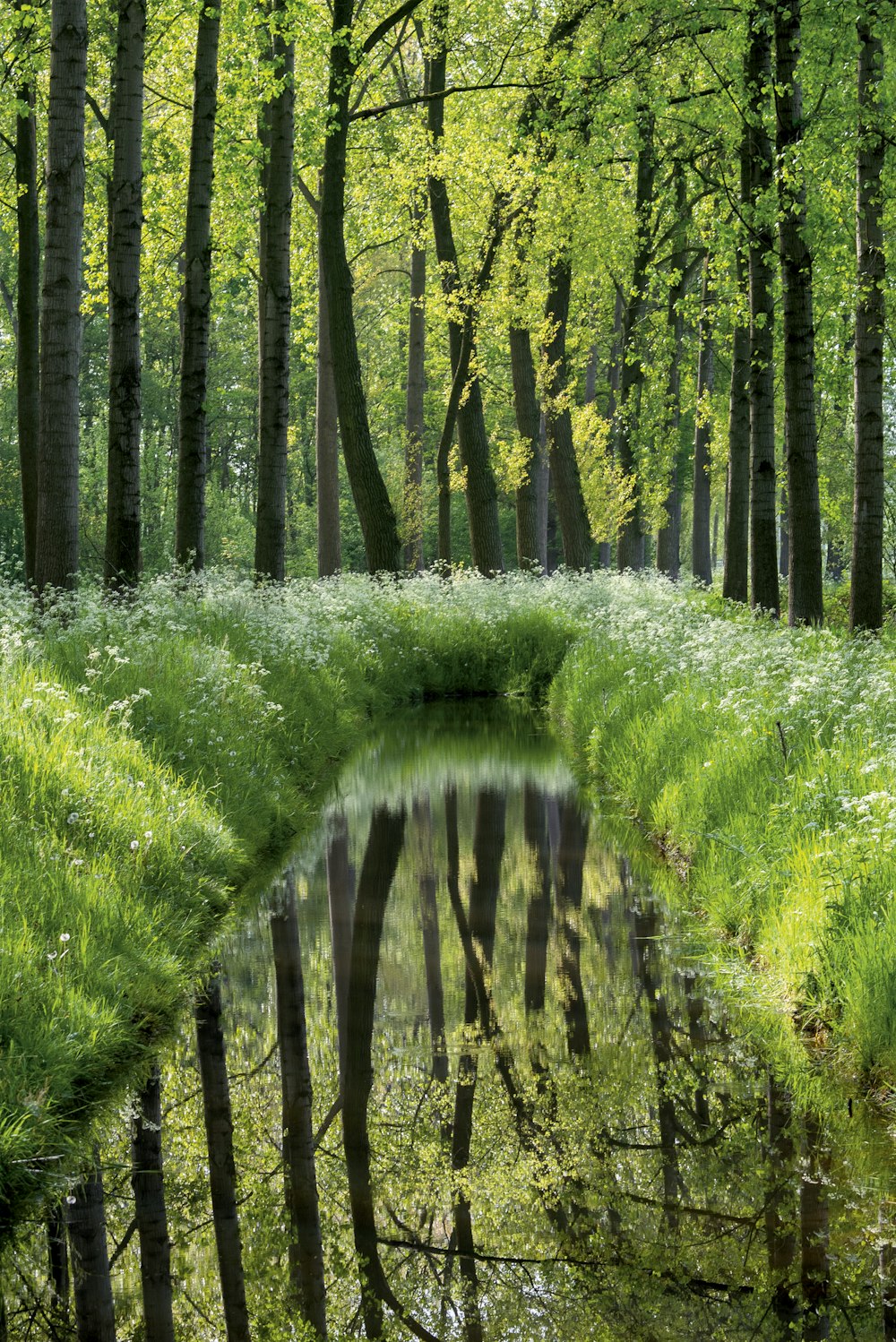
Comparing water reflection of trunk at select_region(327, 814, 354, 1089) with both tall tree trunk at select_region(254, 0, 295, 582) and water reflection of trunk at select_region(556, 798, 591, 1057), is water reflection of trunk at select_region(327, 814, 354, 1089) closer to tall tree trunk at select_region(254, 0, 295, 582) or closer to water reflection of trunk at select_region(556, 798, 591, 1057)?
water reflection of trunk at select_region(556, 798, 591, 1057)

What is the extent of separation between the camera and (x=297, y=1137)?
15.9ft

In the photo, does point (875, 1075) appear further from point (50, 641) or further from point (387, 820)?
point (50, 641)

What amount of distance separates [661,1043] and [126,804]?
3114mm

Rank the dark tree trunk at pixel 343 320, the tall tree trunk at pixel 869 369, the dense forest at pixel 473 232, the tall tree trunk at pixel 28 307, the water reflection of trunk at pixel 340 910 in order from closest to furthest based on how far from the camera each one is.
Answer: the water reflection of trunk at pixel 340 910, the dense forest at pixel 473 232, the tall tree trunk at pixel 869 369, the tall tree trunk at pixel 28 307, the dark tree trunk at pixel 343 320

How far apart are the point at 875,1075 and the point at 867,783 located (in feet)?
7.45

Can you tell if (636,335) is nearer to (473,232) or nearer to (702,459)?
(473,232)

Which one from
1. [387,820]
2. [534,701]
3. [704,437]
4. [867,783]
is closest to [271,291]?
[534,701]

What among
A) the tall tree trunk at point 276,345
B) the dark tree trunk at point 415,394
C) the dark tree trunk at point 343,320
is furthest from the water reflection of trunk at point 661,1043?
the dark tree trunk at point 415,394

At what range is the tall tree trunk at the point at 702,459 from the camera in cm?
3108

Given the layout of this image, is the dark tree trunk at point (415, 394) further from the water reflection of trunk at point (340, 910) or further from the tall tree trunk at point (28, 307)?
the water reflection of trunk at point (340, 910)

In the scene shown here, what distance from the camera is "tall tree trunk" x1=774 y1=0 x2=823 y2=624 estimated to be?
1341cm

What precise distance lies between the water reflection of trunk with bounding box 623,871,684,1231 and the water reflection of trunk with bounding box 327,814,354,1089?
1.28 meters

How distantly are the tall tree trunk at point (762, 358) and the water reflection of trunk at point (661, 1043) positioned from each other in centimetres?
891

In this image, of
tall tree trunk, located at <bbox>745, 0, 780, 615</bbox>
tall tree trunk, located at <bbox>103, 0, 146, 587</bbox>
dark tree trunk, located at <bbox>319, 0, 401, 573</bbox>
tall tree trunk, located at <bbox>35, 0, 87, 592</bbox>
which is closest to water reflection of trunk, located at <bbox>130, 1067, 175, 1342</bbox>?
tall tree trunk, located at <bbox>35, 0, 87, 592</bbox>
